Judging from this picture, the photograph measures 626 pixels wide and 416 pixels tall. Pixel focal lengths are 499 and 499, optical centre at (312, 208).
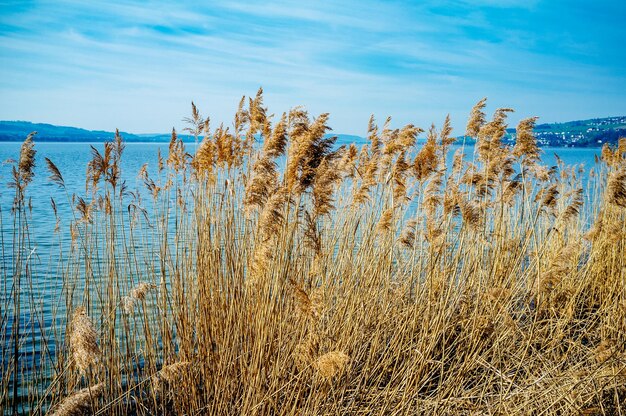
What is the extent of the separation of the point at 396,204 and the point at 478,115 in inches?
50.8

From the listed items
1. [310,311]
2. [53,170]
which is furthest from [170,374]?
[53,170]

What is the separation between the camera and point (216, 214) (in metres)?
4.69

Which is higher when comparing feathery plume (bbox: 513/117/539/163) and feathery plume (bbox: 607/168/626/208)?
feathery plume (bbox: 513/117/539/163)

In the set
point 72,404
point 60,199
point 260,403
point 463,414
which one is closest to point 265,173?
point 260,403

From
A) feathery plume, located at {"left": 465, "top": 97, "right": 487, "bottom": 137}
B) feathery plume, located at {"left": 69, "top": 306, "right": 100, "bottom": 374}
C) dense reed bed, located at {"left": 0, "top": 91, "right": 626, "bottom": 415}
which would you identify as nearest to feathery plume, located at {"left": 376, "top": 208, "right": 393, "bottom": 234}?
dense reed bed, located at {"left": 0, "top": 91, "right": 626, "bottom": 415}

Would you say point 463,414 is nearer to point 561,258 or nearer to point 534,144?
point 561,258

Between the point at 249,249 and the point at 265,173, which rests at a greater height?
the point at 265,173

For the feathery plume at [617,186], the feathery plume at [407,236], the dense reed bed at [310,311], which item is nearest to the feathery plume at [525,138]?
the dense reed bed at [310,311]

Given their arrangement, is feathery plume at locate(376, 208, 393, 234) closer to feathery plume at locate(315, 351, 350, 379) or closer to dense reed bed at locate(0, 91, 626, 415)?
dense reed bed at locate(0, 91, 626, 415)

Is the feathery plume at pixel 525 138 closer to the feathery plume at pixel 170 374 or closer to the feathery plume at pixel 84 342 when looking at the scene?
the feathery plume at pixel 170 374

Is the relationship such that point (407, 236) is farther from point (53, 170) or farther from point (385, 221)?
point (53, 170)

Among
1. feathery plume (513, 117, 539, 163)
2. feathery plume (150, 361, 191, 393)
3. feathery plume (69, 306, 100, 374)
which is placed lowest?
feathery plume (150, 361, 191, 393)

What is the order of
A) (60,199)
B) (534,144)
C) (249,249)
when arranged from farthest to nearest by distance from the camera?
(60,199)
(534,144)
(249,249)

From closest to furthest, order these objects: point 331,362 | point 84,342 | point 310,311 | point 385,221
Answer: point 84,342 < point 331,362 < point 310,311 < point 385,221
